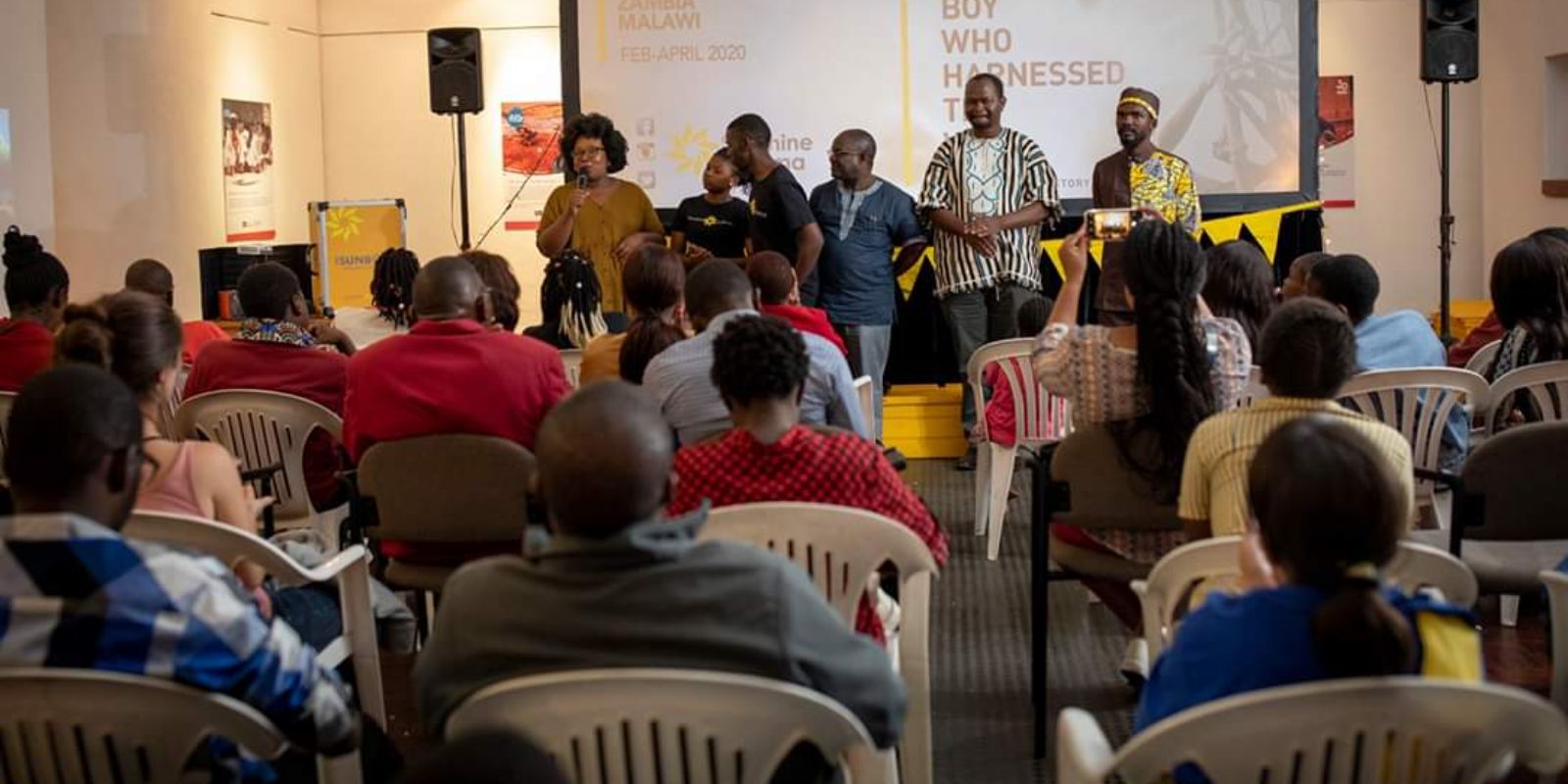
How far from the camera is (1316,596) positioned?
1975 mm

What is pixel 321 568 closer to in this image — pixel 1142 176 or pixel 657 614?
pixel 657 614

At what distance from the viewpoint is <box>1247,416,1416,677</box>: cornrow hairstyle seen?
6.16 feet

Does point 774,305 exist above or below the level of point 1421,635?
above

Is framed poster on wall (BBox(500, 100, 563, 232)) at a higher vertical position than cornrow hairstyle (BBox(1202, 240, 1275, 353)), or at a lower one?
higher

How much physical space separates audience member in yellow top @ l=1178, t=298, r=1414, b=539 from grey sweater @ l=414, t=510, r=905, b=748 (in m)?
1.28

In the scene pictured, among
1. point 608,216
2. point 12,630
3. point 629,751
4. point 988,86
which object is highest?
point 988,86

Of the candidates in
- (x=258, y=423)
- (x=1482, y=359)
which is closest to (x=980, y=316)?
(x=1482, y=359)

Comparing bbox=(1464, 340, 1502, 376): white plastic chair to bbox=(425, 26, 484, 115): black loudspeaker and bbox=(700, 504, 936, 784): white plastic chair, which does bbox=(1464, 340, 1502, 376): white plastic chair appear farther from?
bbox=(425, 26, 484, 115): black loudspeaker

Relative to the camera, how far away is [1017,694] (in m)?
4.41

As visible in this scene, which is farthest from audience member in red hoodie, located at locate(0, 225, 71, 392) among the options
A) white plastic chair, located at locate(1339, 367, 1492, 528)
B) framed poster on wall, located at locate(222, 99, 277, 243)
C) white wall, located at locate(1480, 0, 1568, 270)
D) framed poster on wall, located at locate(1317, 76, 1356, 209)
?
framed poster on wall, located at locate(1317, 76, 1356, 209)

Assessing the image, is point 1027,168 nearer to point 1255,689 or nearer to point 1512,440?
point 1512,440

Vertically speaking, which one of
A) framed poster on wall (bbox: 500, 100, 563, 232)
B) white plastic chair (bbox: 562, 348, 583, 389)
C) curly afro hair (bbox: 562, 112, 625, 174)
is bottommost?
white plastic chair (bbox: 562, 348, 583, 389)

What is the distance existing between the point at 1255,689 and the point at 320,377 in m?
3.41

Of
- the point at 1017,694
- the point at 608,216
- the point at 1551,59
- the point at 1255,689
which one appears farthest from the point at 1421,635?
the point at 1551,59
